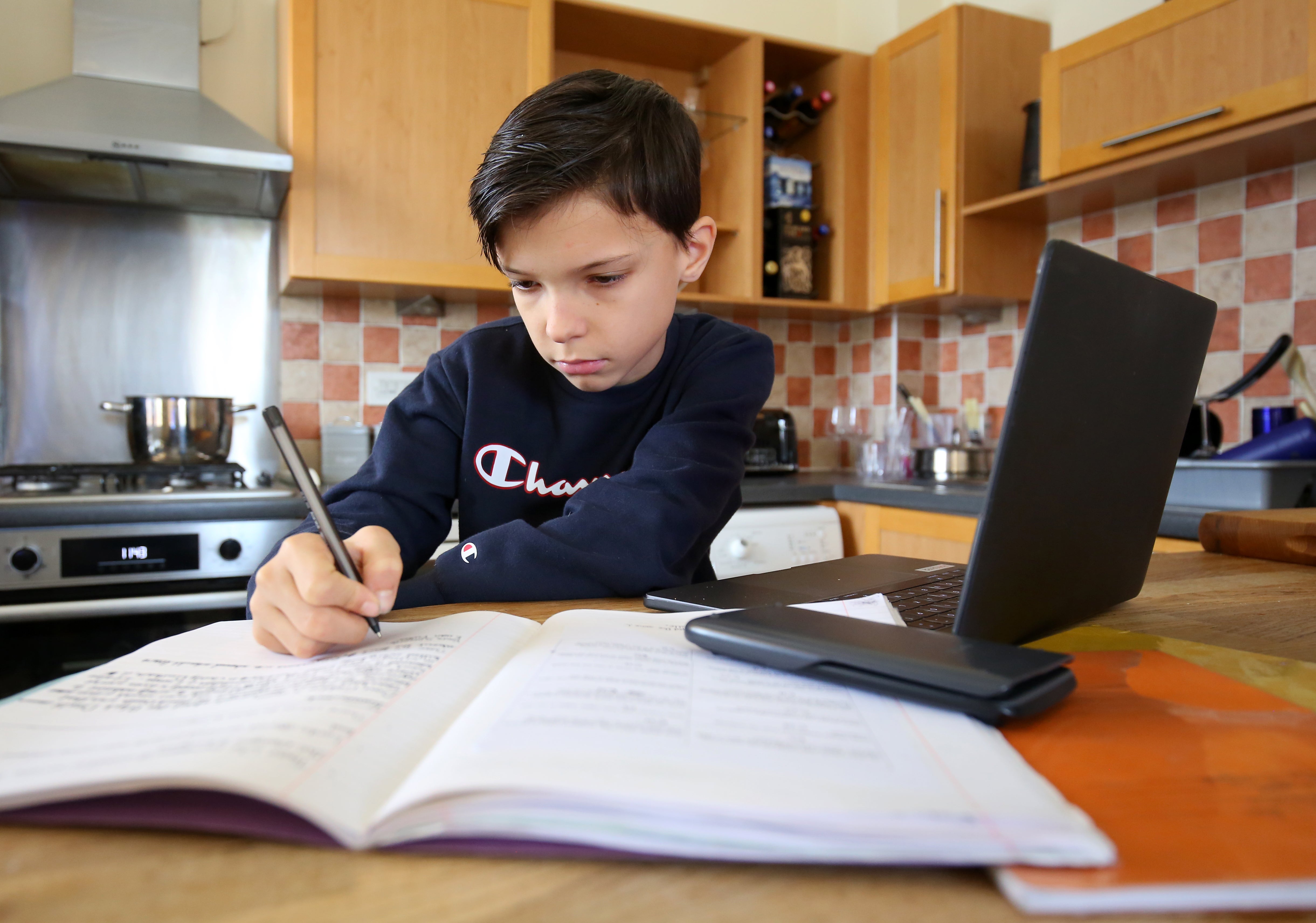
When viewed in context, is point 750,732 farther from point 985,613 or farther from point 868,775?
point 985,613

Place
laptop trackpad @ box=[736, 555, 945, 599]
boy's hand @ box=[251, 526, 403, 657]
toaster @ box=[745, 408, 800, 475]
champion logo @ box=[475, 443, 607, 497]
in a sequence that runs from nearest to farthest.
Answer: boy's hand @ box=[251, 526, 403, 657] → laptop trackpad @ box=[736, 555, 945, 599] → champion logo @ box=[475, 443, 607, 497] → toaster @ box=[745, 408, 800, 475]

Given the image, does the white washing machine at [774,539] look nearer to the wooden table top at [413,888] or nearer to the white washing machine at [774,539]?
the white washing machine at [774,539]

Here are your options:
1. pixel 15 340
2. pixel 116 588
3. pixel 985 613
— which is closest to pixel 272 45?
pixel 15 340

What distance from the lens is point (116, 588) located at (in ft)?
4.88

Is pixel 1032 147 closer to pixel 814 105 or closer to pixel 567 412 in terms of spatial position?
pixel 814 105

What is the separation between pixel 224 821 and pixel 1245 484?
1.53 metres

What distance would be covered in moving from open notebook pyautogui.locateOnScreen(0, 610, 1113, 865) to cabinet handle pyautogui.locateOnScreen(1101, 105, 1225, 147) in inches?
65.4

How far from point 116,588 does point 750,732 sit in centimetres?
156

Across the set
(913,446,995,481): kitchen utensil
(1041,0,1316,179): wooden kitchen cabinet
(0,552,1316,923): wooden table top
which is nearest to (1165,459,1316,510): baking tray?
(1041,0,1316,179): wooden kitchen cabinet

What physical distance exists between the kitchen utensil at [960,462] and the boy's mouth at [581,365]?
4.99ft

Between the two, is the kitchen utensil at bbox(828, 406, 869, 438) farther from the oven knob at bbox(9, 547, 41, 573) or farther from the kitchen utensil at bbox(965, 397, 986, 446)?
the oven knob at bbox(9, 547, 41, 573)

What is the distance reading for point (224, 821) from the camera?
0.26 metres

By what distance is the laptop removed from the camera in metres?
0.39

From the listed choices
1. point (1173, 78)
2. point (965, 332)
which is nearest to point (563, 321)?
point (1173, 78)
